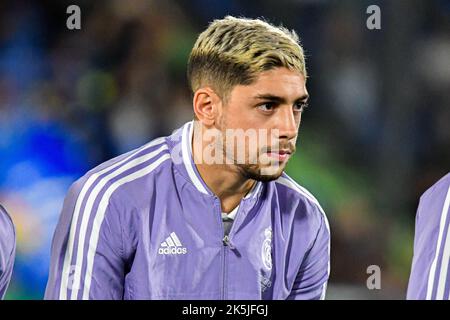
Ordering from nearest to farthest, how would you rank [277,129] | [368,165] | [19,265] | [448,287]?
[448,287]
[277,129]
[19,265]
[368,165]

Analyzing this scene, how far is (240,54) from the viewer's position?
2.33 m

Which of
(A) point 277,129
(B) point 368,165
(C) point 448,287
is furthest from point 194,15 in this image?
(C) point 448,287

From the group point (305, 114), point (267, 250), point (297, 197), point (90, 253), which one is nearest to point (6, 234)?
point (90, 253)

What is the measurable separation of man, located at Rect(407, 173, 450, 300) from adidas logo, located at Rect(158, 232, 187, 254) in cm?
67

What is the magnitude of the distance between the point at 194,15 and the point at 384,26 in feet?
2.09

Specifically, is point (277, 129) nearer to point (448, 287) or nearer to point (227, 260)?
point (227, 260)

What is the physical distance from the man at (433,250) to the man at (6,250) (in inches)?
46.2

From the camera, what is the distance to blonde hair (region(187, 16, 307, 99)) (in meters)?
2.33

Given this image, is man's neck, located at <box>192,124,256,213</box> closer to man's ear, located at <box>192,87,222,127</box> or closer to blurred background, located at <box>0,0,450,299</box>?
man's ear, located at <box>192,87,222,127</box>

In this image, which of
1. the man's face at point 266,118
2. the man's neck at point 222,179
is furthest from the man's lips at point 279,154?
the man's neck at point 222,179

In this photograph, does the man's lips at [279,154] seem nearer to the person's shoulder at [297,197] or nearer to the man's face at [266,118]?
the man's face at [266,118]

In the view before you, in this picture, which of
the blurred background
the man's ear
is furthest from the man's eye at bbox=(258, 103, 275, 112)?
the blurred background
